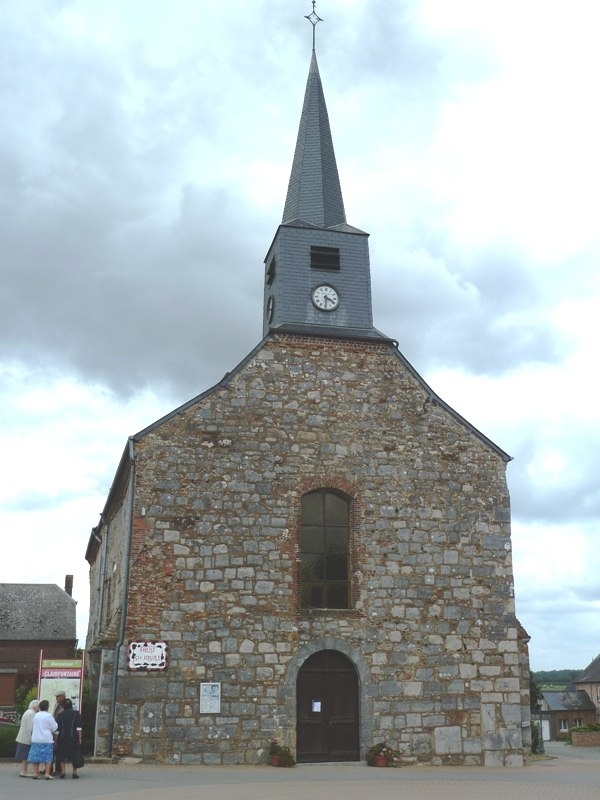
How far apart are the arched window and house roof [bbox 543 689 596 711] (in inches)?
2317

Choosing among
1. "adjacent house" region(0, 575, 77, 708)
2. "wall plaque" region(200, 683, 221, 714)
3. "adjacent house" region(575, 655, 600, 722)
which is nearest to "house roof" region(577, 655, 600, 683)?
"adjacent house" region(575, 655, 600, 722)

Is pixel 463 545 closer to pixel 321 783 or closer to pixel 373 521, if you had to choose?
pixel 373 521

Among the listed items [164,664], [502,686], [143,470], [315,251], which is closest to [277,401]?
[143,470]

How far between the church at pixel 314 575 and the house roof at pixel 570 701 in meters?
56.5

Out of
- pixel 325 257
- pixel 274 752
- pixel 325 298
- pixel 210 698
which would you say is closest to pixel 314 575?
pixel 210 698

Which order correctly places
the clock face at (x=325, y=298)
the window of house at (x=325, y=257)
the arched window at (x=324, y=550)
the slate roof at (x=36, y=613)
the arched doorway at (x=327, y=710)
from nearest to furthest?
the arched doorway at (x=327, y=710) < the arched window at (x=324, y=550) < the clock face at (x=325, y=298) < the window of house at (x=325, y=257) < the slate roof at (x=36, y=613)

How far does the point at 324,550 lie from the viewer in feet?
55.4

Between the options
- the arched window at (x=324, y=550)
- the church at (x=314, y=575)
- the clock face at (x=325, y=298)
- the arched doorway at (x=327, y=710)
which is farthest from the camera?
the clock face at (x=325, y=298)

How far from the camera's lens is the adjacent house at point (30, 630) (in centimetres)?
3919

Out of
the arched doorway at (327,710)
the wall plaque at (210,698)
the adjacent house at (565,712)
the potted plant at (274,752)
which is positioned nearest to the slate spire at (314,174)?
the arched doorway at (327,710)

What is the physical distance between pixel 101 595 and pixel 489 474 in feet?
38.0

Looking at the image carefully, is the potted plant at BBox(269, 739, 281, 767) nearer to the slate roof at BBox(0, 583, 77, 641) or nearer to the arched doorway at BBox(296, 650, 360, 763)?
the arched doorway at BBox(296, 650, 360, 763)

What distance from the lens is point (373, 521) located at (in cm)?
1705

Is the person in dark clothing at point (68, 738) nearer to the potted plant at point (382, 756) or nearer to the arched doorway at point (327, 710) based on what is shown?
the arched doorway at point (327, 710)
